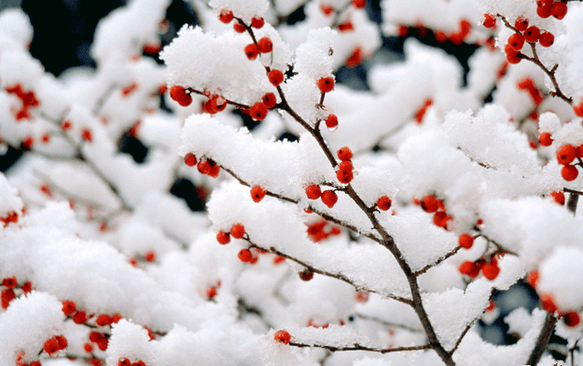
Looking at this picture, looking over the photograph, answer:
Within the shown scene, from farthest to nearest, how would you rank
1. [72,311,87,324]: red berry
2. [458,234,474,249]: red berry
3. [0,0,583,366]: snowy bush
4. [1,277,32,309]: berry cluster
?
[1,277,32,309]: berry cluster
[72,311,87,324]: red berry
[0,0,583,366]: snowy bush
[458,234,474,249]: red berry

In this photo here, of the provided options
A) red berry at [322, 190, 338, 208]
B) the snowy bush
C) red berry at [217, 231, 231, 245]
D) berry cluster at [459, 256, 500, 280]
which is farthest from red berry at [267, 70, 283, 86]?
→ berry cluster at [459, 256, 500, 280]

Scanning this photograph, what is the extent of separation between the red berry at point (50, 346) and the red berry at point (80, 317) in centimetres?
12

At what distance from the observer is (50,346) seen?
1.61m

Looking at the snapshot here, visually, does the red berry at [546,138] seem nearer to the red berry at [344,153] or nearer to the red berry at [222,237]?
the red berry at [344,153]

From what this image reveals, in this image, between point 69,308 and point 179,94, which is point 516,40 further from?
point 69,308

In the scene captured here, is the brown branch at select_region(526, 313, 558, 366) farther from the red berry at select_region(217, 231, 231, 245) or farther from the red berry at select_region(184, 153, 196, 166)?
the red berry at select_region(184, 153, 196, 166)

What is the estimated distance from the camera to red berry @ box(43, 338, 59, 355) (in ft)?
5.27

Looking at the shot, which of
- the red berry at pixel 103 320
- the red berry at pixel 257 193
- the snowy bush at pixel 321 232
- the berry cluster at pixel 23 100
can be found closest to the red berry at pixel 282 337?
the snowy bush at pixel 321 232

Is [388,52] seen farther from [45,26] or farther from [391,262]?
[391,262]

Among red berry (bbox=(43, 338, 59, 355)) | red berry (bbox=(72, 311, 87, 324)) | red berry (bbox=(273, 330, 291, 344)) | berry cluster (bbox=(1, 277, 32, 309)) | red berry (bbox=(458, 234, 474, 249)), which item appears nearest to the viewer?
red berry (bbox=(458, 234, 474, 249))

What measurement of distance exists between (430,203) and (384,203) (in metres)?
0.17

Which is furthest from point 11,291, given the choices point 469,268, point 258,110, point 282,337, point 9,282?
point 469,268

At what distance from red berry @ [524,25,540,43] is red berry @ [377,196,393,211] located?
640mm

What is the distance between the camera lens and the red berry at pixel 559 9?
128cm
